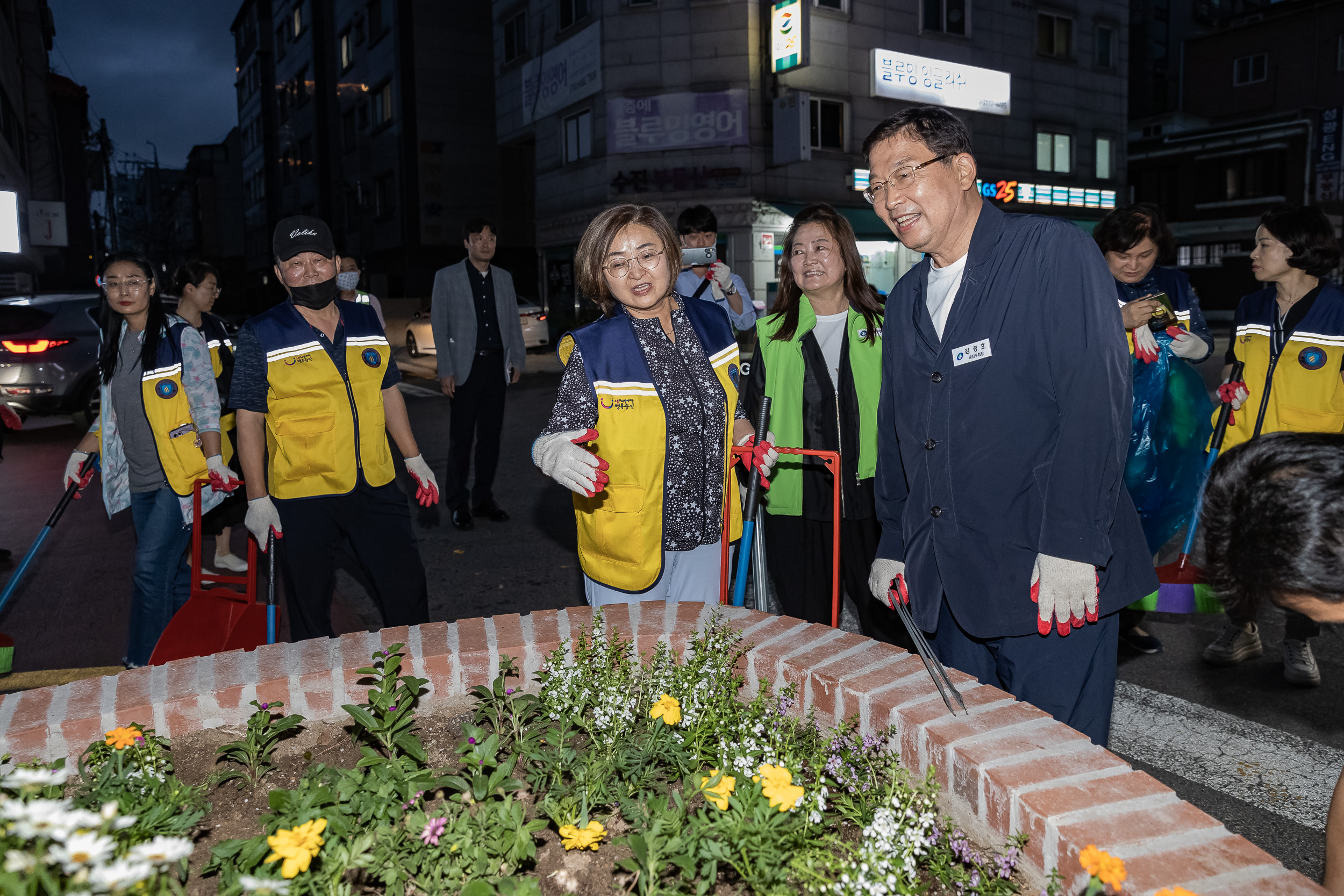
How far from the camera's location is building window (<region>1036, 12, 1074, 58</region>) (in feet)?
99.7

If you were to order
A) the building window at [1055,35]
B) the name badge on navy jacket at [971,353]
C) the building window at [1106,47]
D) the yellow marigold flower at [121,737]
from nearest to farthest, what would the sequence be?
the yellow marigold flower at [121,737]
the name badge on navy jacket at [971,353]
the building window at [1055,35]
the building window at [1106,47]

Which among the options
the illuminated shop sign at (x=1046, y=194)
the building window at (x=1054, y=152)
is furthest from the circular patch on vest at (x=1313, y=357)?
the building window at (x=1054, y=152)

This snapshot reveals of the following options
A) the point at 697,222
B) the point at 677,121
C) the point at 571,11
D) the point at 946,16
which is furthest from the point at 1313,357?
the point at 946,16

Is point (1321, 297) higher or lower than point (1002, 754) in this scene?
higher

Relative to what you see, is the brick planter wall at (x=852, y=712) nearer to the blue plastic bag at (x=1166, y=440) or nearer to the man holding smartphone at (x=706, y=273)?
the blue plastic bag at (x=1166, y=440)

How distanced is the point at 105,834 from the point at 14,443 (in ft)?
42.1

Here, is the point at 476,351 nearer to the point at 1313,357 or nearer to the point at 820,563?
A: the point at 820,563

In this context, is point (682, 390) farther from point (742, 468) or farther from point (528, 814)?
point (528, 814)

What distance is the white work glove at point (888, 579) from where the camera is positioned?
9.01 feet

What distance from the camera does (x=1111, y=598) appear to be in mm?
2309

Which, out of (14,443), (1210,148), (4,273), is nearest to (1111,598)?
(14,443)

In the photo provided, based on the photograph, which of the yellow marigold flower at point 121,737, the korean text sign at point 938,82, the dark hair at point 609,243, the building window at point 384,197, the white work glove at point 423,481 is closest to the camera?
the yellow marigold flower at point 121,737

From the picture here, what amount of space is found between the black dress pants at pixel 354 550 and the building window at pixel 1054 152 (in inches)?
1235

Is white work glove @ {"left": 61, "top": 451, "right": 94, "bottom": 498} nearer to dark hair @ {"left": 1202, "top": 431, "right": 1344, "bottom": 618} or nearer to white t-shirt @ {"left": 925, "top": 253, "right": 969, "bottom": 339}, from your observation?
white t-shirt @ {"left": 925, "top": 253, "right": 969, "bottom": 339}
